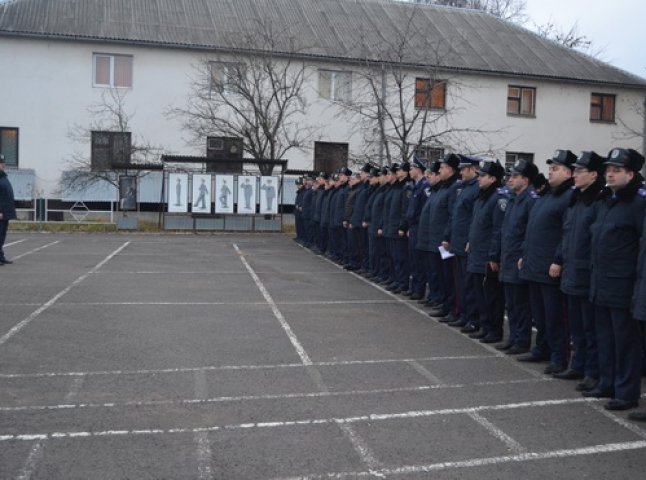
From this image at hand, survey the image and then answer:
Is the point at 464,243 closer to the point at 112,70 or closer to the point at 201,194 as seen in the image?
the point at 201,194

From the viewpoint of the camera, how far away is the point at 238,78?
32.8 meters

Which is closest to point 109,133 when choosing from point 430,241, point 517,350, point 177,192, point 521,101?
point 177,192

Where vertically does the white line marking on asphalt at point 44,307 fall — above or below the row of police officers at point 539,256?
below

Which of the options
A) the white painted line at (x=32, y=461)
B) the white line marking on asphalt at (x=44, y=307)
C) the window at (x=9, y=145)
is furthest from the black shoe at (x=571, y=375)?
the window at (x=9, y=145)

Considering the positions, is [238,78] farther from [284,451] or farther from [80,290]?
[284,451]

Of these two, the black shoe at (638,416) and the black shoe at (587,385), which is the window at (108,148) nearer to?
the black shoe at (587,385)

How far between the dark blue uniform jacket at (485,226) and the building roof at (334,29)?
24620 mm

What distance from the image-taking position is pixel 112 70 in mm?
32938

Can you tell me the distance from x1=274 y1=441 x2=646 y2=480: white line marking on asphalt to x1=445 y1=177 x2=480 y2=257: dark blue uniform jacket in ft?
14.7

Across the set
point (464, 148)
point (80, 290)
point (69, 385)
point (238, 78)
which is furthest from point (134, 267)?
point (464, 148)

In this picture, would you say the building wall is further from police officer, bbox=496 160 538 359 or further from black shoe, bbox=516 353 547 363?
black shoe, bbox=516 353 547 363

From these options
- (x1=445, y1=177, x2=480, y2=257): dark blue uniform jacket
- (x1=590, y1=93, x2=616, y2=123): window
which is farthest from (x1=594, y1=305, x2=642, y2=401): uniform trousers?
(x1=590, y1=93, x2=616, y2=123): window

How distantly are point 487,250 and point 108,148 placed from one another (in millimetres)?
27222

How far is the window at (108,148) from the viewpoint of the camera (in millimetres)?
32906
